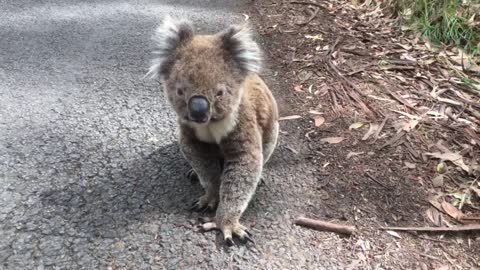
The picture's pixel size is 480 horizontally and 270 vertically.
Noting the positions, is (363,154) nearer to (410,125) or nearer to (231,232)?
(410,125)

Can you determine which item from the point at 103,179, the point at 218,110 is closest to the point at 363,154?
the point at 218,110

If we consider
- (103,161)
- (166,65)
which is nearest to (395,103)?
(166,65)

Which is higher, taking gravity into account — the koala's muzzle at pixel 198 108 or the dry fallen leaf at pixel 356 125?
the koala's muzzle at pixel 198 108

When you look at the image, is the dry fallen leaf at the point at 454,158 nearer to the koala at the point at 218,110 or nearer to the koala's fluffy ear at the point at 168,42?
the koala at the point at 218,110

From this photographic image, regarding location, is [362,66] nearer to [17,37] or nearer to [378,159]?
[378,159]

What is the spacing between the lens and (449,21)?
427 centimetres

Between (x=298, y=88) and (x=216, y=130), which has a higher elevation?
(x=216, y=130)

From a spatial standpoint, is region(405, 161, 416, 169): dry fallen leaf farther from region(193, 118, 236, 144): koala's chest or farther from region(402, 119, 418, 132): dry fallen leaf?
region(193, 118, 236, 144): koala's chest

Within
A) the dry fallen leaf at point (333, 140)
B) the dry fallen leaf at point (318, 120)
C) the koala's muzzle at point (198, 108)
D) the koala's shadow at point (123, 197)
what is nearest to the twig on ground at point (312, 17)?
the dry fallen leaf at point (318, 120)

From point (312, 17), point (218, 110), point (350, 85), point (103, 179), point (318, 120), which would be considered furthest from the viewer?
point (312, 17)

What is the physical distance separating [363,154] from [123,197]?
4.98 ft

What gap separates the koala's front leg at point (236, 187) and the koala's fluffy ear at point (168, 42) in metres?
0.55

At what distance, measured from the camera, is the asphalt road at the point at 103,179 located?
206 cm

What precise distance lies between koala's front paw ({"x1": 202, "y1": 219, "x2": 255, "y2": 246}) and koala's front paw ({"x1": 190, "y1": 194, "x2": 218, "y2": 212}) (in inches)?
5.2
